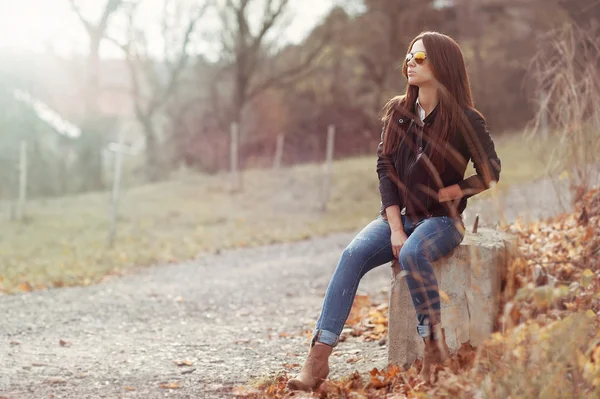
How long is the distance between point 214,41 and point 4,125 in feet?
25.4

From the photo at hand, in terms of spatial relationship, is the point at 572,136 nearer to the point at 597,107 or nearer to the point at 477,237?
the point at 597,107

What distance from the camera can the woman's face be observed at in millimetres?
3570

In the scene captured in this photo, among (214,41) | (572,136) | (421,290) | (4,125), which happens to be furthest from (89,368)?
(214,41)

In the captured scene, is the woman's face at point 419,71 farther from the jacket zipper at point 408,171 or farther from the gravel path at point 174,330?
the gravel path at point 174,330

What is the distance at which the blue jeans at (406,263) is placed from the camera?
134 inches

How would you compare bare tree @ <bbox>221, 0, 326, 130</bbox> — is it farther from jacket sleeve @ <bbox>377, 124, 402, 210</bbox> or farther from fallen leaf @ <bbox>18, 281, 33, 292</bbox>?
jacket sleeve @ <bbox>377, 124, 402, 210</bbox>

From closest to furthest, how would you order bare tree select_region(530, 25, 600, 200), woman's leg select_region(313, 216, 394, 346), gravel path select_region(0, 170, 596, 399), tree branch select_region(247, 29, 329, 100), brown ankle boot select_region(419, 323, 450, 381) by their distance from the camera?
brown ankle boot select_region(419, 323, 450, 381)
woman's leg select_region(313, 216, 394, 346)
gravel path select_region(0, 170, 596, 399)
bare tree select_region(530, 25, 600, 200)
tree branch select_region(247, 29, 329, 100)

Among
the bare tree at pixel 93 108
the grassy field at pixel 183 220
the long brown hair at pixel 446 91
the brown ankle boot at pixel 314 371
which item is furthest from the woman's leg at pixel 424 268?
the bare tree at pixel 93 108

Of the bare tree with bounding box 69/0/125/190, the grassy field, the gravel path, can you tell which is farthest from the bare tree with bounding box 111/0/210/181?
the gravel path

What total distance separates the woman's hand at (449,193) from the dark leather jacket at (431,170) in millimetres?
20

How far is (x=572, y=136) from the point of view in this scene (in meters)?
5.30

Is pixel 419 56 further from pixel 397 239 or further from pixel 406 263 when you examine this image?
pixel 406 263

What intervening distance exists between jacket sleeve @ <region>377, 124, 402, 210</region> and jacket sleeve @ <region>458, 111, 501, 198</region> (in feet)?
1.08

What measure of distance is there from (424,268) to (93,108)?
890 inches
